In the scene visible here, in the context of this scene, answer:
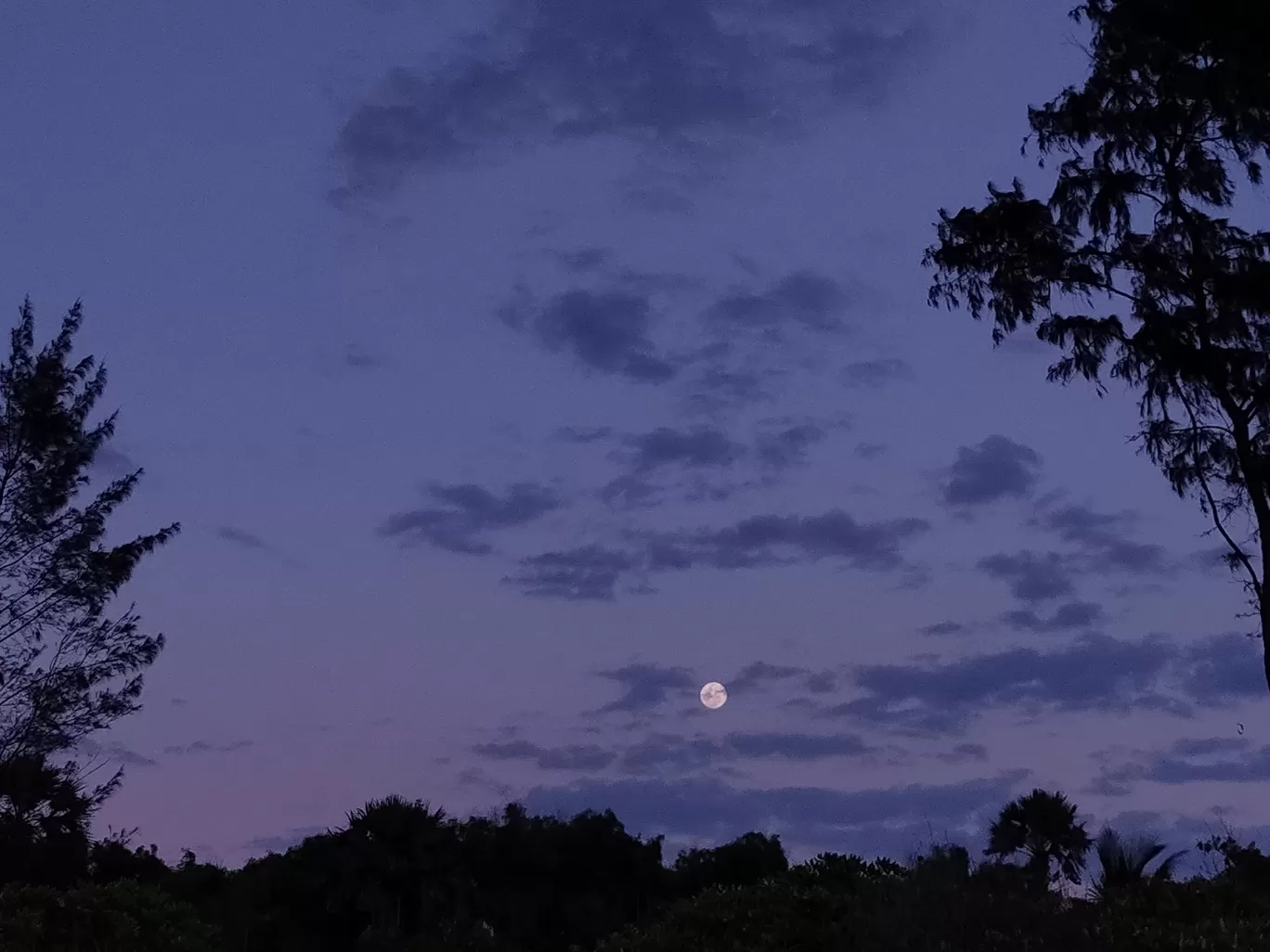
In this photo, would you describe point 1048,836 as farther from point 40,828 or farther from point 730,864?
point 40,828

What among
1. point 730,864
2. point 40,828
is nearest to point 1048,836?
point 730,864

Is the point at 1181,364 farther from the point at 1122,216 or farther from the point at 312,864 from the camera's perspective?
the point at 312,864

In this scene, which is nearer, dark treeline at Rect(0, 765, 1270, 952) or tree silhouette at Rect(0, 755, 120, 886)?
dark treeline at Rect(0, 765, 1270, 952)

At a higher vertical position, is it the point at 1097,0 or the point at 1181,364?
the point at 1097,0

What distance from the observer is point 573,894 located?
132 ft

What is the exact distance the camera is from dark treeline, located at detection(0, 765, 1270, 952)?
2205 cm

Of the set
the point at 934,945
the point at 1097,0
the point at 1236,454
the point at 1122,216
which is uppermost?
the point at 1097,0

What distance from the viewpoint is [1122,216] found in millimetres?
36688

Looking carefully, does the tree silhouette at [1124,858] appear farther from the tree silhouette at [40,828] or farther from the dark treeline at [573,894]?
the tree silhouette at [40,828]

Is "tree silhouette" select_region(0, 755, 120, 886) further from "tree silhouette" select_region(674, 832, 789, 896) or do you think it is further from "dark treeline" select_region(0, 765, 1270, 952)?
"tree silhouette" select_region(674, 832, 789, 896)

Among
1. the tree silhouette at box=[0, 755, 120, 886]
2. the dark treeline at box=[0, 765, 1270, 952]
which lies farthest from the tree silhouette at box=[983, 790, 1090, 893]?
the tree silhouette at box=[0, 755, 120, 886]

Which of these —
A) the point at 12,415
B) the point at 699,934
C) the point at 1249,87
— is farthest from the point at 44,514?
the point at 1249,87

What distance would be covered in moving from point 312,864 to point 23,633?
13519 mm

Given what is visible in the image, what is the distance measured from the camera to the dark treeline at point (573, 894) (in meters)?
22.0
